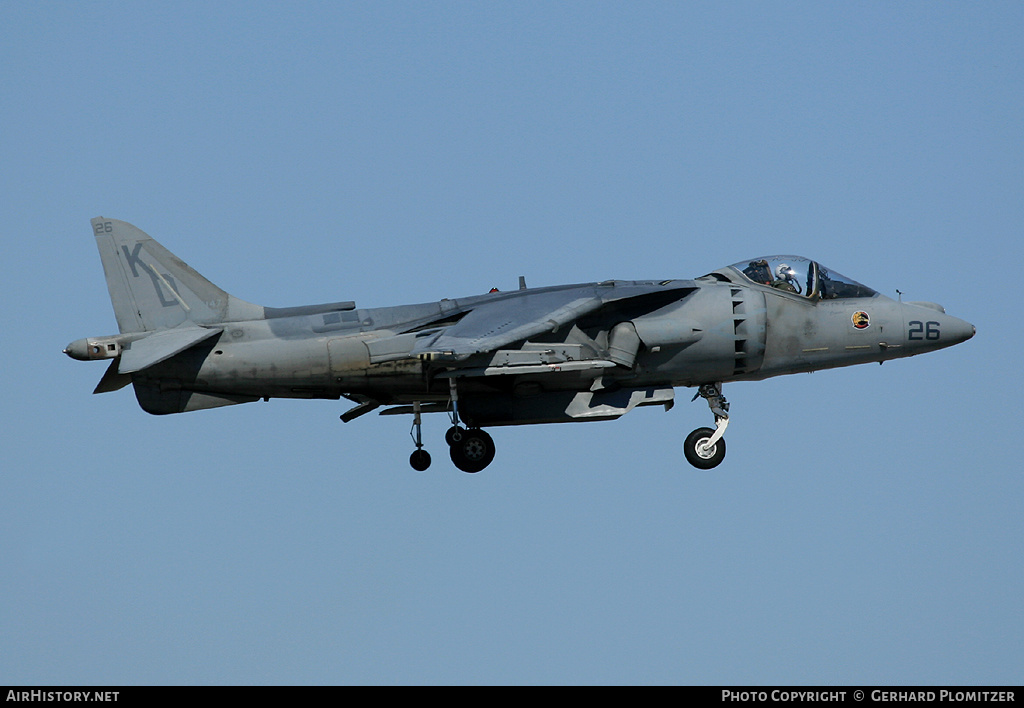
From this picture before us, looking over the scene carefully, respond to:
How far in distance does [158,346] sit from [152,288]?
1466 millimetres

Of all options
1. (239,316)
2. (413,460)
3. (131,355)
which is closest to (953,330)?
(413,460)

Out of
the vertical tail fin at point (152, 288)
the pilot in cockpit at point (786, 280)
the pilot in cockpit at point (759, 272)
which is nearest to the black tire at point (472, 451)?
the vertical tail fin at point (152, 288)

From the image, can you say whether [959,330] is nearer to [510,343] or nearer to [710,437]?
[710,437]

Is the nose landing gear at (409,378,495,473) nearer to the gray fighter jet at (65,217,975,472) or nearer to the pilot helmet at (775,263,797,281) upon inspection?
the gray fighter jet at (65,217,975,472)

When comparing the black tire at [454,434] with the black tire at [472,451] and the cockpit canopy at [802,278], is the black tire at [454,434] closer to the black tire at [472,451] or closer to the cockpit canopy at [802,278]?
the black tire at [472,451]

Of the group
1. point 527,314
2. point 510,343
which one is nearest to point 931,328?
point 527,314

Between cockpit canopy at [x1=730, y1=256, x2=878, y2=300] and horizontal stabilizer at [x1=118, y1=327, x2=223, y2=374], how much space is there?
922cm

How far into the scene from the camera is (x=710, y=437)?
25203 millimetres

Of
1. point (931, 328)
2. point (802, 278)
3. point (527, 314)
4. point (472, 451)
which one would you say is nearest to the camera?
point (527, 314)
